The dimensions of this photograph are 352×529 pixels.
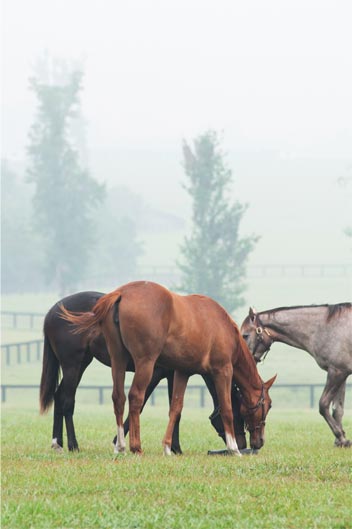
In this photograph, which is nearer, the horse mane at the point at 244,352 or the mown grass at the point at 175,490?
the mown grass at the point at 175,490

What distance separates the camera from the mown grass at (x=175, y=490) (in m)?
7.91

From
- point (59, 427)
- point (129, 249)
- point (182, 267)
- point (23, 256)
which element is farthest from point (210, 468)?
point (129, 249)

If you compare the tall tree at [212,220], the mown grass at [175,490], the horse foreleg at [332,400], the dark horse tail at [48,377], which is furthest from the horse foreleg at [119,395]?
the tall tree at [212,220]

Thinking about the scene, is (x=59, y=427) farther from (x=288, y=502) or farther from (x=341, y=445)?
(x=288, y=502)

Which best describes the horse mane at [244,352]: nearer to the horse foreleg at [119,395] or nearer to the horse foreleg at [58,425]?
the horse foreleg at [119,395]

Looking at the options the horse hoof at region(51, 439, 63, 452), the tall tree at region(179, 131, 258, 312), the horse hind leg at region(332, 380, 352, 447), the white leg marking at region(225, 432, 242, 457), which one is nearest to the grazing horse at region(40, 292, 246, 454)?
the horse hoof at region(51, 439, 63, 452)

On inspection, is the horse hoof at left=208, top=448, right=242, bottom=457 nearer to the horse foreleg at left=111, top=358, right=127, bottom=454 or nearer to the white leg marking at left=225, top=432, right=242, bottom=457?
the white leg marking at left=225, top=432, right=242, bottom=457

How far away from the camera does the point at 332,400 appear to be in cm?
1341

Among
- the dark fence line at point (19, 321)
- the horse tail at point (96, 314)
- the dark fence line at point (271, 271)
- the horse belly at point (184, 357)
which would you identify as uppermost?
the horse tail at point (96, 314)

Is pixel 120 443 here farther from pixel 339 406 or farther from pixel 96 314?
pixel 339 406

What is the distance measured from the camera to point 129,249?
103000 mm

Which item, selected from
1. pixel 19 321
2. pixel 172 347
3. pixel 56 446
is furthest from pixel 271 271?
pixel 172 347

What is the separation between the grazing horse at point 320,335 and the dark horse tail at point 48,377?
2.65m

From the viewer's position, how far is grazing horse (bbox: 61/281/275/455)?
11125mm
